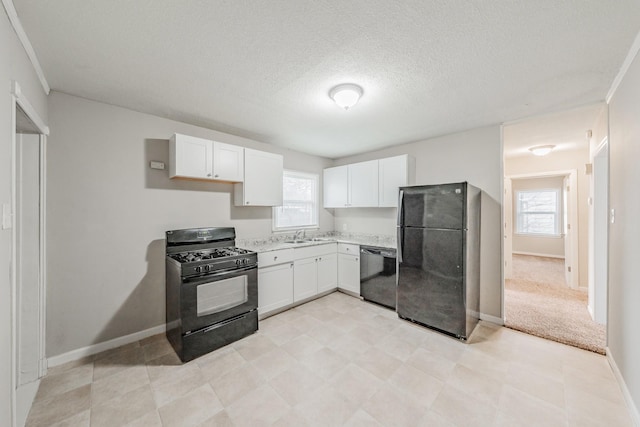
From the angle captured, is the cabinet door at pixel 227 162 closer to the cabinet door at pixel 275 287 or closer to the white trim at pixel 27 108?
the cabinet door at pixel 275 287

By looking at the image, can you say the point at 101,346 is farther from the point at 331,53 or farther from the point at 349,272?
the point at 331,53

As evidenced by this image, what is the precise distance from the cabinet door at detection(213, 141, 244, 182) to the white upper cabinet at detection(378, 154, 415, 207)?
84.0 inches

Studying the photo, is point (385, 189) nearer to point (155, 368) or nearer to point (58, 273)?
point (155, 368)

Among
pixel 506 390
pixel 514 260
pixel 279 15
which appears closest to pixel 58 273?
pixel 279 15

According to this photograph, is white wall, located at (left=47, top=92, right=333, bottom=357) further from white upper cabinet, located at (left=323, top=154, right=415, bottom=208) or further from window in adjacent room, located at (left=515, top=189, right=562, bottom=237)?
window in adjacent room, located at (left=515, top=189, right=562, bottom=237)

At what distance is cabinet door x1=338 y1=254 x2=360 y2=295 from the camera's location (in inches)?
157

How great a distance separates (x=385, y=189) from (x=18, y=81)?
12.5 ft

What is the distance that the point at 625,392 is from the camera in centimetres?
187

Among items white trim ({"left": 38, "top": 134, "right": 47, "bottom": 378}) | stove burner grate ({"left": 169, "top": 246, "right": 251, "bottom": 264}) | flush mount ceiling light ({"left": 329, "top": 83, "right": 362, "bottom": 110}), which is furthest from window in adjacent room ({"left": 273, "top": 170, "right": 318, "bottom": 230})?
white trim ({"left": 38, "top": 134, "right": 47, "bottom": 378})

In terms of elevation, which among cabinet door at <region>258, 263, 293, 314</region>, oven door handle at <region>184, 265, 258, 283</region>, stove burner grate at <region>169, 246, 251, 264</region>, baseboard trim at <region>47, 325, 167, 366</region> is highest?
stove burner grate at <region>169, 246, 251, 264</region>

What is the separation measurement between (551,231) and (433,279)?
608 cm

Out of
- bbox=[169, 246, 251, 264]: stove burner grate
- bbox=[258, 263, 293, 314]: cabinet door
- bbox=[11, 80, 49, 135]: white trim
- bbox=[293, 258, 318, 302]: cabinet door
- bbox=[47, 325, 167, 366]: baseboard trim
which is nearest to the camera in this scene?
bbox=[11, 80, 49, 135]: white trim

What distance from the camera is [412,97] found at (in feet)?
8.02

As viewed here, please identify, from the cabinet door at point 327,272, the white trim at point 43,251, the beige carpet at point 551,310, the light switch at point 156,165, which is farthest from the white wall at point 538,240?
the white trim at point 43,251
